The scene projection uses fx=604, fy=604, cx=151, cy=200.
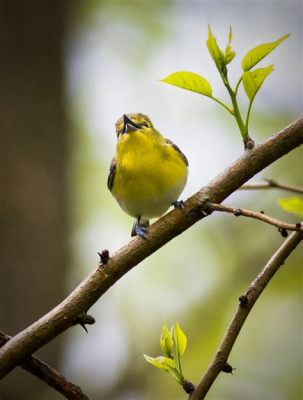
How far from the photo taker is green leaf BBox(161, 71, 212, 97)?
5.56 ft

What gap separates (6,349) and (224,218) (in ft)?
A: 12.5

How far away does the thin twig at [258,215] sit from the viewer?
1.46 metres

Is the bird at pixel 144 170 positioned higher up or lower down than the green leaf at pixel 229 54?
higher up

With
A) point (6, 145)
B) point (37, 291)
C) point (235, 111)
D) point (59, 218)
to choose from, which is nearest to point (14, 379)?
point (37, 291)

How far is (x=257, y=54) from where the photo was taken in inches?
64.0

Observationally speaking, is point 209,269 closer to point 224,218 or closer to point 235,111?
point 224,218

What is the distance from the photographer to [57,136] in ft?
16.0

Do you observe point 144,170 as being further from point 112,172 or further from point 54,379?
point 54,379

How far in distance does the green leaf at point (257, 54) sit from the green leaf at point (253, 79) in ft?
0.08

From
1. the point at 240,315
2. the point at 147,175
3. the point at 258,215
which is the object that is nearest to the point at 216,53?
the point at 258,215

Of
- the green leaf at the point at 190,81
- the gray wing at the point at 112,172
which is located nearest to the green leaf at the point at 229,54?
the green leaf at the point at 190,81

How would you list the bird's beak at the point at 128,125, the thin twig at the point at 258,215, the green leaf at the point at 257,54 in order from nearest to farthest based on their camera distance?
the thin twig at the point at 258,215 < the green leaf at the point at 257,54 < the bird's beak at the point at 128,125

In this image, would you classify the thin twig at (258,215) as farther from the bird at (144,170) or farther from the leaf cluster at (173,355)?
the bird at (144,170)

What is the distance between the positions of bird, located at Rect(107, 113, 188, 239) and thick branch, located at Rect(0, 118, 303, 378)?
4.29 feet
